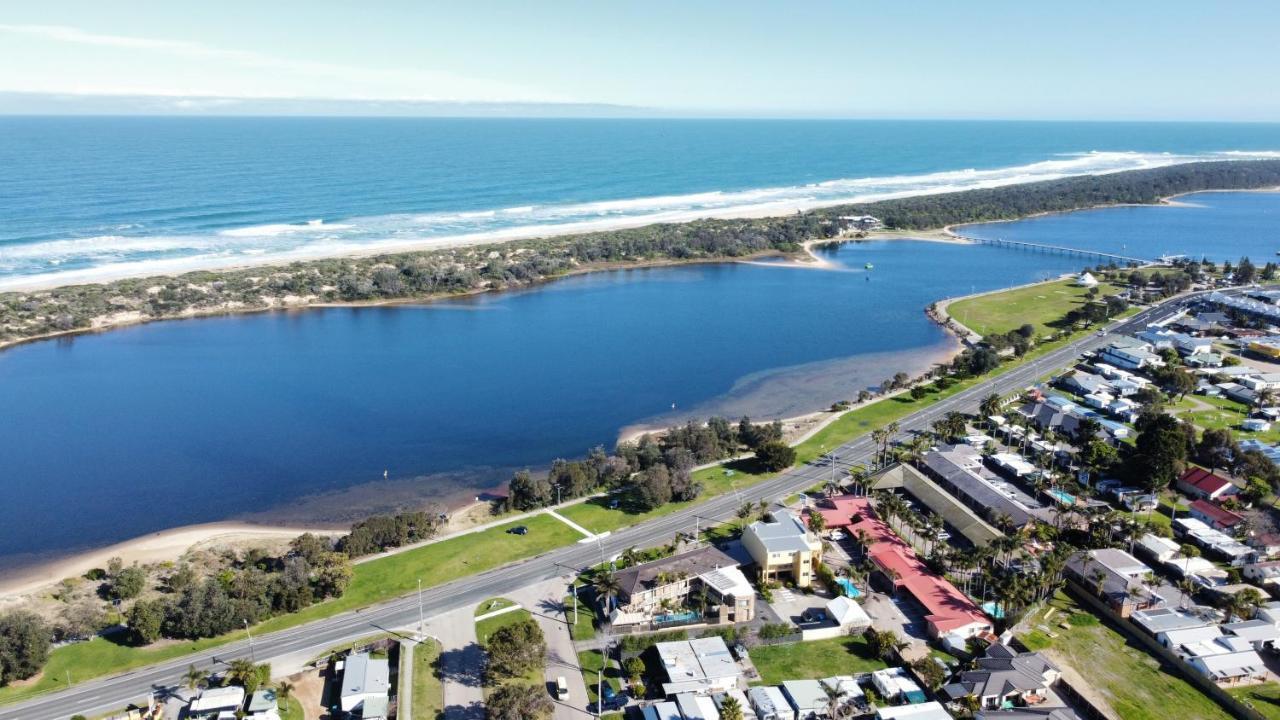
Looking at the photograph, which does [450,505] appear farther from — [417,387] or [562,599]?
[417,387]

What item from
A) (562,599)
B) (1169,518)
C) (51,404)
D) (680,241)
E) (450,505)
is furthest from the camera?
(680,241)

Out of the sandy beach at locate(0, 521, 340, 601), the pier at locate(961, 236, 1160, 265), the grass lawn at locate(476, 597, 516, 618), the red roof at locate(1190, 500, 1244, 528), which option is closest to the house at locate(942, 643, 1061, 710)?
the grass lawn at locate(476, 597, 516, 618)

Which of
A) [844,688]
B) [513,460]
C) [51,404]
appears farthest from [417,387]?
[844,688]

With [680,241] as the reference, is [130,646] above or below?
below

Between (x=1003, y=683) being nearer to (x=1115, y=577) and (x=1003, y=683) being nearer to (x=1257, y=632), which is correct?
(x=1115, y=577)

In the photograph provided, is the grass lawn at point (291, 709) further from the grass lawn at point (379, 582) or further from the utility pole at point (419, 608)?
the grass lawn at point (379, 582)

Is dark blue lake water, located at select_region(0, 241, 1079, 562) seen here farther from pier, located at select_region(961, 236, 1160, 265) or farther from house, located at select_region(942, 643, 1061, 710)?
house, located at select_region(942, 643, 1061, 710)
